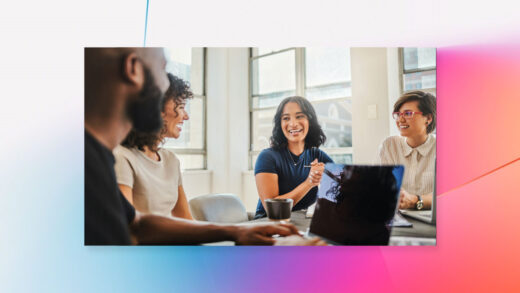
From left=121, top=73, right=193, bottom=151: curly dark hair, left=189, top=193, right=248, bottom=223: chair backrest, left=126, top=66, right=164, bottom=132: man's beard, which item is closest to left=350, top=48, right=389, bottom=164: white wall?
left=189, top=193, right=248, bottom=223: chair backrest

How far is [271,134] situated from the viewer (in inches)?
59.6

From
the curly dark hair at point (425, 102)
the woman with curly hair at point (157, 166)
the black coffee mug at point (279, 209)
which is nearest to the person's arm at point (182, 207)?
the woman with curly hair at point (157, 166)

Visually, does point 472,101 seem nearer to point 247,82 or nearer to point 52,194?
point 247,82

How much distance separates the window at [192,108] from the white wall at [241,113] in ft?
0.10

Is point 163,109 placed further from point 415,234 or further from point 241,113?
point 415,234

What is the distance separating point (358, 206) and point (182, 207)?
28.3 inches

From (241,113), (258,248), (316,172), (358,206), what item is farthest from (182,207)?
(358,206)

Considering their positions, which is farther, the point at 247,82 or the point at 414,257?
the point at 247,82

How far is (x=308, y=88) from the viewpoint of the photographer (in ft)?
4.96

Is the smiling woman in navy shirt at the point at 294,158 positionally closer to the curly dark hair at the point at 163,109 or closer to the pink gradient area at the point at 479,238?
the curly dark hair at the point at 163,109

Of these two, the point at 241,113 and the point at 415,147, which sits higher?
the point at 241,113
